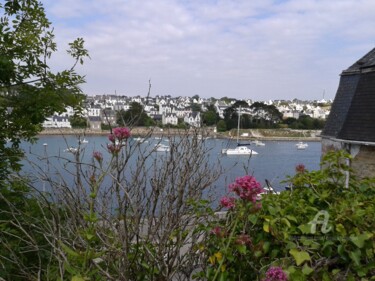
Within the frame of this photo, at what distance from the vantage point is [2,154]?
12.9 feet

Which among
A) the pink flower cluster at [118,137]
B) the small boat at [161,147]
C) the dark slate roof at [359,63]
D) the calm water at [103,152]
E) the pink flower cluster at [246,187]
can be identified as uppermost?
the dark slate roof at [359,63]

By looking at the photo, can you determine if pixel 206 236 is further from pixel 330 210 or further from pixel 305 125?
pixel 305 125

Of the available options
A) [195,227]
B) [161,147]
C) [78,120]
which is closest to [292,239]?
[195,227]

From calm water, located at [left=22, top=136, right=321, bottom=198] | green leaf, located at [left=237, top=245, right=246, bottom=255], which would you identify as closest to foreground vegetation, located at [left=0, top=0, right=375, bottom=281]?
green leaf, located at [left=237, top=245, right=246, bottom=255]

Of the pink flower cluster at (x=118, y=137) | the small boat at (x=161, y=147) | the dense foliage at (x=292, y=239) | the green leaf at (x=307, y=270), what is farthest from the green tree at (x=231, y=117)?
the green leaf at (x=307, y=270)

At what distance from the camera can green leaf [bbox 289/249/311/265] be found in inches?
82.7

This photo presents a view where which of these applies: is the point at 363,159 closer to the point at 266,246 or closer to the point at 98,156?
the point at 266,246

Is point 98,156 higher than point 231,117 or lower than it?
lower

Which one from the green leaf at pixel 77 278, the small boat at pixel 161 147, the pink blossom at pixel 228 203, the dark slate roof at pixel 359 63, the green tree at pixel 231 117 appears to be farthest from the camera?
the green tree at pixel 231 117

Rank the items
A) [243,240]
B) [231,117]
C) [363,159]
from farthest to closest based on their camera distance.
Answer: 1. [231,117]
2. [363,159]
3. [243,240]

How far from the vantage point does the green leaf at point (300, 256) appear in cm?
210

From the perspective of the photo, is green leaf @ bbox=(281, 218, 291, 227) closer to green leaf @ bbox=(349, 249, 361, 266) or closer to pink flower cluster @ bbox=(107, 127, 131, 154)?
green leaf @ bbox=(349, 249, 361, 266)

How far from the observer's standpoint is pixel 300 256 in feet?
6.98

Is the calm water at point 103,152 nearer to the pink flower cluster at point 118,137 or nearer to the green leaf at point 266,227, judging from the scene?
the pink flower cluster at point 118,137
